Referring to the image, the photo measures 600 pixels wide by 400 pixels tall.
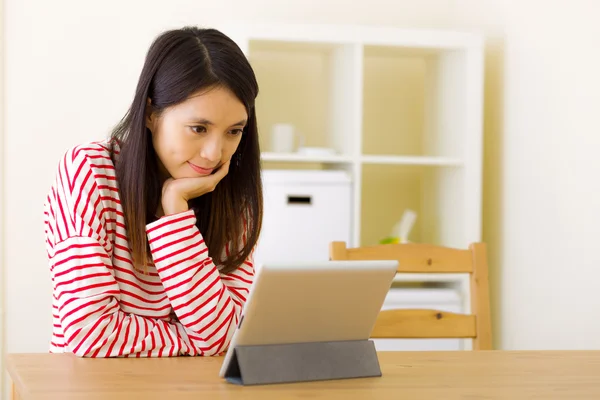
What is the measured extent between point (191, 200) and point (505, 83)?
187 cm

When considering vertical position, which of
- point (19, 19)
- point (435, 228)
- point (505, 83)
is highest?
point (19, 19)

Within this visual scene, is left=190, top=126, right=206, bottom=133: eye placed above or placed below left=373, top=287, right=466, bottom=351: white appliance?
above

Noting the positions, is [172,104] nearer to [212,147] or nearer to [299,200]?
[212,147]

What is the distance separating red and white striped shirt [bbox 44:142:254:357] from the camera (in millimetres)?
1268

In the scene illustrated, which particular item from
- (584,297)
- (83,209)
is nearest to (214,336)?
(83,209)

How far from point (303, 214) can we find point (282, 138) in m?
0.31

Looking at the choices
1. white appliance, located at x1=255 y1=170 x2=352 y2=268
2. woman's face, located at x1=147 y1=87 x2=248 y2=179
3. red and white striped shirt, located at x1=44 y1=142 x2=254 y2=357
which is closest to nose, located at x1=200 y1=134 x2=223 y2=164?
woman's face, located at x1=147 y1=87 x2=248 y2=179

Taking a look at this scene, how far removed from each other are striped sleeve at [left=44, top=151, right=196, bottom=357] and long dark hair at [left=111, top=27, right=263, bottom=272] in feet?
0.19

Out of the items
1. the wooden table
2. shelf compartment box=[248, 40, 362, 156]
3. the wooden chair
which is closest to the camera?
the wooden table

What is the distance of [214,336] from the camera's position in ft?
4.39

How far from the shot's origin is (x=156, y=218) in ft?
4.73

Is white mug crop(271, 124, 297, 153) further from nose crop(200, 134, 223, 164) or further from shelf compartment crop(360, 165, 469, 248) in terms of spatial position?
Result: nose crop(200, 134, 223, 164)

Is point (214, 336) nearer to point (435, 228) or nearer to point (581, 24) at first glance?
point (581, 24)

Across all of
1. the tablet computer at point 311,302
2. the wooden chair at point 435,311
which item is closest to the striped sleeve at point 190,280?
the tablet computer at point 311,302
